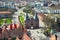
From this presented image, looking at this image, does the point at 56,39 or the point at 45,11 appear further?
the point at 45,11

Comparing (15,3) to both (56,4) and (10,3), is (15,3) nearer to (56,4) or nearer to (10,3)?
(10,3)

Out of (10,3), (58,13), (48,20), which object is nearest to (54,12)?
(58,13)

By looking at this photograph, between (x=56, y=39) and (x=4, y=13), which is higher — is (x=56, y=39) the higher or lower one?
the lower one

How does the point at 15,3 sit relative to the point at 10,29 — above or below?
above

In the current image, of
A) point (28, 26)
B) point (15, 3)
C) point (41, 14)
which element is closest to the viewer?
point (28, 26)

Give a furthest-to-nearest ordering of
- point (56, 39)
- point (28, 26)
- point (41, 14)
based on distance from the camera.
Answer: point (41, 14)
point (28, 26)
point (56, 39)

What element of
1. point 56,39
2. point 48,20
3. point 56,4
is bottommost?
point 56,39

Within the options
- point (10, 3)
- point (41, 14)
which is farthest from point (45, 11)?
point (10, 3)

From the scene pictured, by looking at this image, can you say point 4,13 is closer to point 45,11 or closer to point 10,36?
point 10,36

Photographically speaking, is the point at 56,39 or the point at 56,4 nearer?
the point at 56,39
